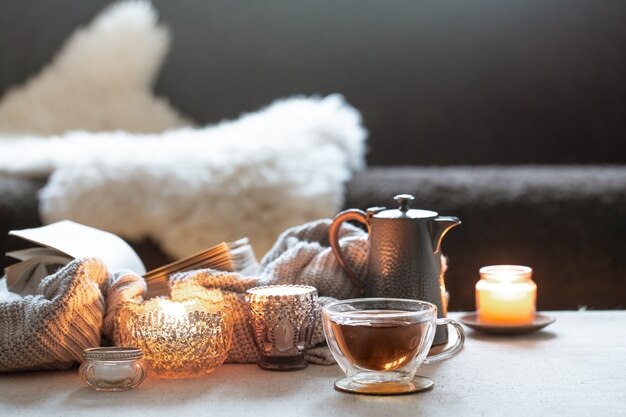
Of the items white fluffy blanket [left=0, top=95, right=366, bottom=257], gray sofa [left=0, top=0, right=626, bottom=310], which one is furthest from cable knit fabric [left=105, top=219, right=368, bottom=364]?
gray sofa [left=0, top=0, right=626, bottom=310]

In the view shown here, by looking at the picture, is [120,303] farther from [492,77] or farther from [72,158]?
[492,77]

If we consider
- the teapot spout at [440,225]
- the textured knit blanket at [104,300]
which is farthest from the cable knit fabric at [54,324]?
the teapot spout at [440,225]

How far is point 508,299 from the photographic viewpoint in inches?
41.8

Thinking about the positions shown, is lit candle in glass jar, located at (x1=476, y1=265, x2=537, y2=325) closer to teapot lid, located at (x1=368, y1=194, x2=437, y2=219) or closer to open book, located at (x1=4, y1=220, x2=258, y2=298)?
teapot lid, located at (x1=368, y1=194, x2=437, y2=219)

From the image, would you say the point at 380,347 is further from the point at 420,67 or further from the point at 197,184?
the point at 420,67

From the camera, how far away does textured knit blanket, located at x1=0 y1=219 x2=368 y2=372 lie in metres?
0.87

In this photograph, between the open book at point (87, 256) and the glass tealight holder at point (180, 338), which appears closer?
the glass tealight holder at point (180, 338)

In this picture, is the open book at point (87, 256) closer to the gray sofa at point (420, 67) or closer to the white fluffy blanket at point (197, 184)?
the white fluffy blanket at point (197, 184)

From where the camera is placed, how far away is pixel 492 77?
2.33m

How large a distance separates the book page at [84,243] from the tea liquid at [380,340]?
14.5 inches

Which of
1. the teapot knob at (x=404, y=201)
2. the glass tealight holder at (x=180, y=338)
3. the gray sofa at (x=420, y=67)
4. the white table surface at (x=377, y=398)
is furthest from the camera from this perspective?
the gray sofa at (x=420, y=67)

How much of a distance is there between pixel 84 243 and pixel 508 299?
525 millimetres

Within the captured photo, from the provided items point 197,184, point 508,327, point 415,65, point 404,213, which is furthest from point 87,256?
point 415,65

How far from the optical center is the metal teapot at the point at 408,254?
95 cm
